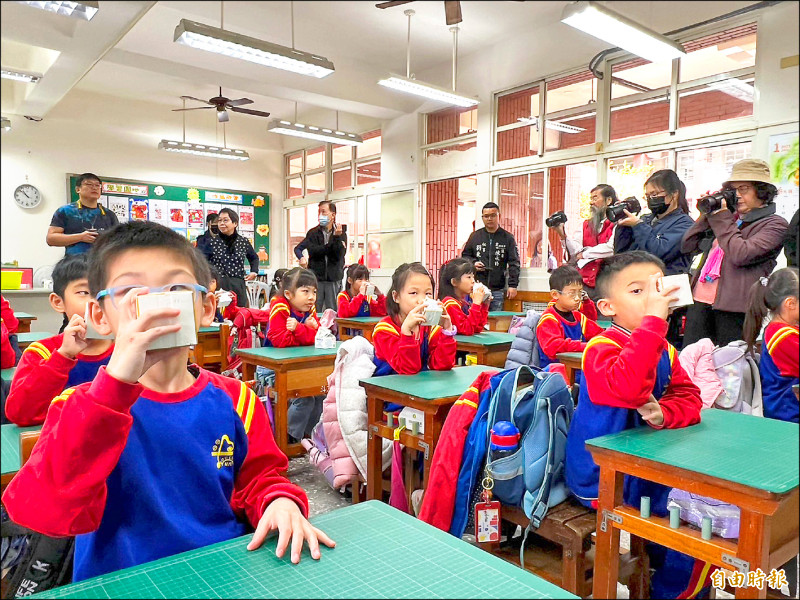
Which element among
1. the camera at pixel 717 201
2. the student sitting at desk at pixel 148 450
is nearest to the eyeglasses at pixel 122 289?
the student sitting at desk at pixel 148 450

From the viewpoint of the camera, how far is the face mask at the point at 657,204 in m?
0.79

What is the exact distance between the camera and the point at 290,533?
0.67 metres

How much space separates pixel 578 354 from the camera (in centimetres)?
295

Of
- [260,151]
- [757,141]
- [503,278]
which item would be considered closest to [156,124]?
[757,141]

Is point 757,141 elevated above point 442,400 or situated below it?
above

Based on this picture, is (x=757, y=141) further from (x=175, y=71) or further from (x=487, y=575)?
(x=175, y=71)

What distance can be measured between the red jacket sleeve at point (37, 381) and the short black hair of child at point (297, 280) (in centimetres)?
276

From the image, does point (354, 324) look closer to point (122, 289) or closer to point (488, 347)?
point (488, 347)

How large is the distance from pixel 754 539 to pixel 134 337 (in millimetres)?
1091

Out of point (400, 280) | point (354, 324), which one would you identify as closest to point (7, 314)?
point (400, 280)

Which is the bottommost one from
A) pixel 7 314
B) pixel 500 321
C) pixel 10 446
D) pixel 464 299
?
pixel 500 321

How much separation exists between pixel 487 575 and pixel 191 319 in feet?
1.32

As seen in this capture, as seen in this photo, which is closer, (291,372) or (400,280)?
(400,280)

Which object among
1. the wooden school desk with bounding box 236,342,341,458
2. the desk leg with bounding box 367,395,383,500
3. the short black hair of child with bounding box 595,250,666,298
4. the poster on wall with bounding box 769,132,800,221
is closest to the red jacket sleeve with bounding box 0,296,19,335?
the poster on wall with bounding box 769,132,800,221
